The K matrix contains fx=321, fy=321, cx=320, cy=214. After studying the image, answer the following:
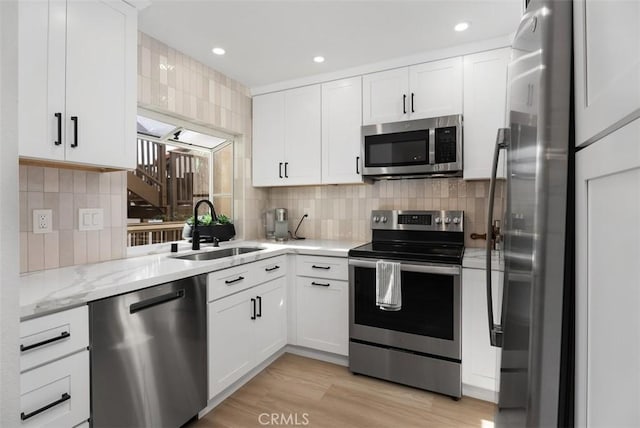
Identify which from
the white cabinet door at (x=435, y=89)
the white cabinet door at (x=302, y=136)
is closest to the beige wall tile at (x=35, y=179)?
the white cabinet door at (x=302, y=136)

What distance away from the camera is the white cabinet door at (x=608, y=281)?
1.34 feet

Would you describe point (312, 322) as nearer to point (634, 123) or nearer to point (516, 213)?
point (516, 213)

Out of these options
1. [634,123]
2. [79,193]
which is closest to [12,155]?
[634,123]

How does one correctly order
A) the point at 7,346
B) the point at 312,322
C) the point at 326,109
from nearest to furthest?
the point at 7,346, the point at 312,322, the point at 326,109

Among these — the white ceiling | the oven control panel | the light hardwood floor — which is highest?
the white ceiling

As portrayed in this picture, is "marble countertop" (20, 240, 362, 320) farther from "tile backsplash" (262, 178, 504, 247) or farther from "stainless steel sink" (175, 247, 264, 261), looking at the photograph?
"tile backsplash" (262, 178, 504, 247)

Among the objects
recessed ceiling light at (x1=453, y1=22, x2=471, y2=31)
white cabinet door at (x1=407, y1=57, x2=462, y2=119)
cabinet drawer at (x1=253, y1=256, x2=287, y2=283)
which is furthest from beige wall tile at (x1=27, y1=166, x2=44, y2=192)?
recessed ceiling light at (x1=453, y1=22, x2=471, y2=31)

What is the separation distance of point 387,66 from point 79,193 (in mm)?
2326

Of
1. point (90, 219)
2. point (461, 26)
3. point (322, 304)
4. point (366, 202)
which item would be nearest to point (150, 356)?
point (90, 219)

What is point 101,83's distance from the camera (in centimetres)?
162

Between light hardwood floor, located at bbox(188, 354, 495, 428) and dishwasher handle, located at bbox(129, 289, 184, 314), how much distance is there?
0.79m

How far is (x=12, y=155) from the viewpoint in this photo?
0.33m

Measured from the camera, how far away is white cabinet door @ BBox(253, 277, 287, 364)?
2.30 m

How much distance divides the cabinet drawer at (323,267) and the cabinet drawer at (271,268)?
125mm
